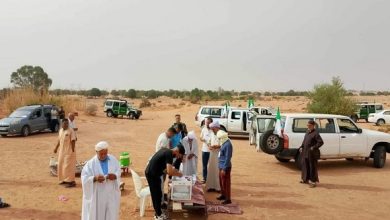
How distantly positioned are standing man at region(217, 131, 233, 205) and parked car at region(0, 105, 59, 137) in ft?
51.6

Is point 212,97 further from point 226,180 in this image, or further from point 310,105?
point 226,180

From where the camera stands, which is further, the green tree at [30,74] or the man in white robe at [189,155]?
the green tree at [30,74]

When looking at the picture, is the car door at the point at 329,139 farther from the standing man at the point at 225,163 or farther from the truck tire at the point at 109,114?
the truck tire at the point at 109,114

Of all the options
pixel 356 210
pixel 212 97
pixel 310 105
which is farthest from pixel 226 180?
pixel 212 97

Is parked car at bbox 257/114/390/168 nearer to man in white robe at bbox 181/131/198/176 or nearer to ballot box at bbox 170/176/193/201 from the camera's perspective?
man in white robe at bbox 181/131/198/176

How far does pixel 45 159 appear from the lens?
14820mm

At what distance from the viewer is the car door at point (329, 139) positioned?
42.4 ft

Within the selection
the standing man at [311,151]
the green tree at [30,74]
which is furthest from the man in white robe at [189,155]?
the green tree at [30,74]

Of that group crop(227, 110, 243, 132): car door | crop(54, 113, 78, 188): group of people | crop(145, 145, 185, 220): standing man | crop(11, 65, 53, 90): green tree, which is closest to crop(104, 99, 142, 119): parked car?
crop(227, 110, 243, 132): car door

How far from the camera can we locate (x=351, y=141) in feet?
43.2

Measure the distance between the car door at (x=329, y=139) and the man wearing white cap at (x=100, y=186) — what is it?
26.9ft

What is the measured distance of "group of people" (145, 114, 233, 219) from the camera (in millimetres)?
7613

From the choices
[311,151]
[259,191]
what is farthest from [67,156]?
[311,151]

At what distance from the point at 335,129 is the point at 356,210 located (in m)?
4.60
